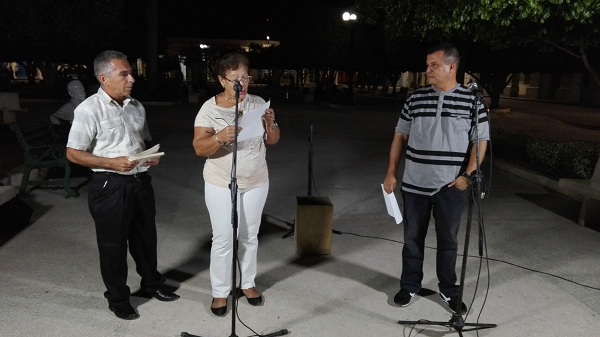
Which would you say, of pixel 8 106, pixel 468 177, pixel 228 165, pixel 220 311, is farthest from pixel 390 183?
pixel 8 106

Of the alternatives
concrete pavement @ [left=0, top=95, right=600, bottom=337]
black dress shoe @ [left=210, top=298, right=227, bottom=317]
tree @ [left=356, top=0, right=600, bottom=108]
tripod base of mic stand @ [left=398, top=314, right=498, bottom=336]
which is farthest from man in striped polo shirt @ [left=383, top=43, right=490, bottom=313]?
tree @ [left=356, top=0, right=600, bottom=108]

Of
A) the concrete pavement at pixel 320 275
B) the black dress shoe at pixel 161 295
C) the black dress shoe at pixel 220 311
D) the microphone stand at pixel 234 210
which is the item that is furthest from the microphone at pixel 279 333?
the black dress shoe at pixel 161 295

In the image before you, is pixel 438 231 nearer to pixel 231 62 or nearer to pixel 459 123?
pixel 459 123

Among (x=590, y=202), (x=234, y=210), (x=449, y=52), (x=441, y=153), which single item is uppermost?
(x=449, y=52)

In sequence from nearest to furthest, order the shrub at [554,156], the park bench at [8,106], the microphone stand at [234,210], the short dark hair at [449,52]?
the microphone stand at [234,210]
the short dark hair at [449,52]
the shrub at [554,156]
the park bench at [8,106]

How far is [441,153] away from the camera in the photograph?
3754 mm

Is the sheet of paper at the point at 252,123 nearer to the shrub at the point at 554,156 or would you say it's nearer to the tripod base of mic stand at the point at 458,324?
the tripod base of mic stand at the point at 458,324

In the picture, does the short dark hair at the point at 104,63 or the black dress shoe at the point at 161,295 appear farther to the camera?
the black dress shoe at the point at 161,295

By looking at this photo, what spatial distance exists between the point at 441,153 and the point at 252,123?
1412 millimetres

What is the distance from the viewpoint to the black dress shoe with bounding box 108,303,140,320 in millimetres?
3832

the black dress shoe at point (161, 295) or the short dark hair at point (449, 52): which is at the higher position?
the short dark hair at point (449, 52)

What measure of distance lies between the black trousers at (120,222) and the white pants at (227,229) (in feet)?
1.63

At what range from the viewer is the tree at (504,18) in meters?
6.23

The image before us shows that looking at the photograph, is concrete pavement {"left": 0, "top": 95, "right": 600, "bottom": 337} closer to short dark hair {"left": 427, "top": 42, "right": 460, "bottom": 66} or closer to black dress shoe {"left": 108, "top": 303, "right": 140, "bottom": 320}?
black dress shoe {"left": 108, "top": 303, "right": 140, "bottom": 320}
